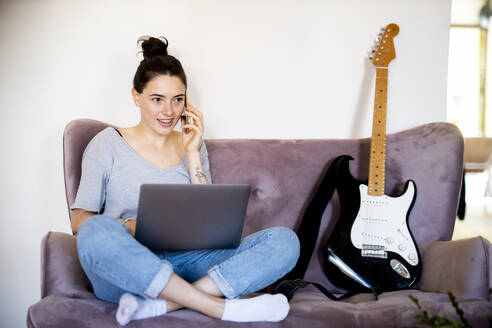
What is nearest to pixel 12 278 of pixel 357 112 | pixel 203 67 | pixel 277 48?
pixel 203 67

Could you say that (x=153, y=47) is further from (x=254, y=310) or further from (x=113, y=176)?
(x=254, y=310)

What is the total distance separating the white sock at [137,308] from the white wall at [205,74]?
3.57ft

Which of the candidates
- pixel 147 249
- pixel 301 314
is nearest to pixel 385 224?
pixel 301 314

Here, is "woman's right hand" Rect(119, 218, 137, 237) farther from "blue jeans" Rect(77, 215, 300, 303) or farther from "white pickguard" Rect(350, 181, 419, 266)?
"white pickguard" Rect(350, 181, 419, 266)

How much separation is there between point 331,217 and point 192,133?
667 mm

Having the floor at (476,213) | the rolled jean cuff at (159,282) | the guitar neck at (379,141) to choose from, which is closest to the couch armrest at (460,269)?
the guitar neck at (379,141)

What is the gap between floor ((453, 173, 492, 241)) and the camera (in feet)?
A: 12.9

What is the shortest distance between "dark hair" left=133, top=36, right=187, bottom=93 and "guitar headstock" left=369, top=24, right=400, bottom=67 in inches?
34.5

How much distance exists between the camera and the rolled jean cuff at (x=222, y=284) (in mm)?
1259

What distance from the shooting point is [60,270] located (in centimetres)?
134

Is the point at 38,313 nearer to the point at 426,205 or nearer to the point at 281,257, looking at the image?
the point at 281,257

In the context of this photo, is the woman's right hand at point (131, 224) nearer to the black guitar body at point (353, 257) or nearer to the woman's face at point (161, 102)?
the woman's face at point (161, 102)

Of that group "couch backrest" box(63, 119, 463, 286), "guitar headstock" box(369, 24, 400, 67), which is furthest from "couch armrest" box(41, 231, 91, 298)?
"guitar headstock" box(369, 24, 400, 67)

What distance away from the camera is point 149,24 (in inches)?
83.5
